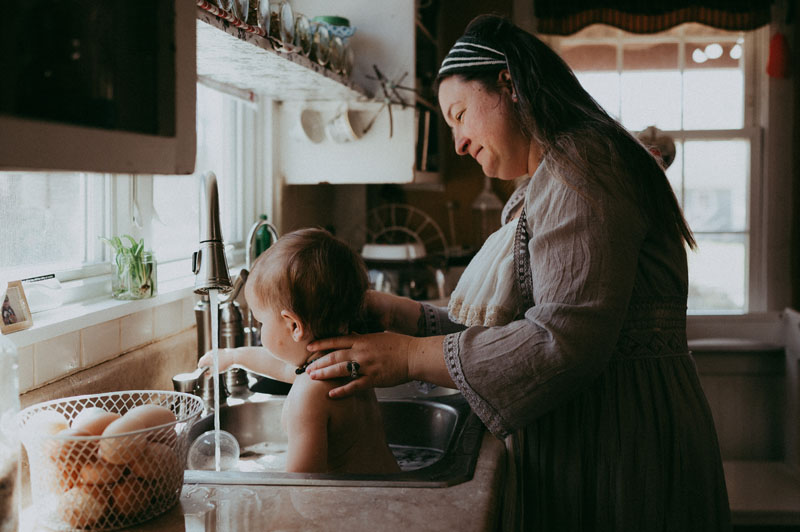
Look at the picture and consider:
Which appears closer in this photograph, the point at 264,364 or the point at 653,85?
the point at 264,364

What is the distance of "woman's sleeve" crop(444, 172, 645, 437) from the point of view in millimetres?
1054

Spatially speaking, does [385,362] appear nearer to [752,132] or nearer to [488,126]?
[488,126]

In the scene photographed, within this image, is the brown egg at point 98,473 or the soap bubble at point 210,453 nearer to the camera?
the brown egg at point 98,473

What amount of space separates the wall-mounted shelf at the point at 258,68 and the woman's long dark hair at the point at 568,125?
1.56 ft

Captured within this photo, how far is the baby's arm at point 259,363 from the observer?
4.94ft

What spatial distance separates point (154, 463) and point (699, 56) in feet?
11.6

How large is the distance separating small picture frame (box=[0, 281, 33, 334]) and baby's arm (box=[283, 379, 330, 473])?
1.47 feet

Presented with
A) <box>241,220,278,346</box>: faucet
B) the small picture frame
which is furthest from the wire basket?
<box>241,220,278,346</box>: faucet

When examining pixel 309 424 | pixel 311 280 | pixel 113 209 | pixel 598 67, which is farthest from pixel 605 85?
pixel 309 424

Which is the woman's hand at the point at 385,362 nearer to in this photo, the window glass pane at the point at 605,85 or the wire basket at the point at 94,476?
the wire basket at the point at 94,476

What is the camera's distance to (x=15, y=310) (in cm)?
114

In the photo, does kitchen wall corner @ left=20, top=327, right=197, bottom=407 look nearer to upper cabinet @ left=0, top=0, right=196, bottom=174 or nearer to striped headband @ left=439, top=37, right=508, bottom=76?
upper cabinet @ left=0, top=0, right=196, bottom=174

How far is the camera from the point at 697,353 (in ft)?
11.5

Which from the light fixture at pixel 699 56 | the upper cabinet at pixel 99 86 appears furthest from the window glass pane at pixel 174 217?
the light fixture at pixel 699 56
